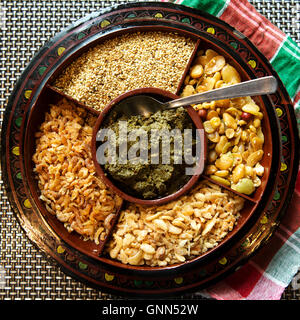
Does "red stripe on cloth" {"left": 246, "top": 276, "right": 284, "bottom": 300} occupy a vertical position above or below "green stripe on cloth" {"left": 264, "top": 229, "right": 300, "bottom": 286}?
below

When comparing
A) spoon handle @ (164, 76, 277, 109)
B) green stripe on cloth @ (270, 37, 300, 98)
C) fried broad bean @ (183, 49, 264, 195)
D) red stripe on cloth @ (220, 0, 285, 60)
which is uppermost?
red stripe on cloth @ (220, 0, 285, 60)

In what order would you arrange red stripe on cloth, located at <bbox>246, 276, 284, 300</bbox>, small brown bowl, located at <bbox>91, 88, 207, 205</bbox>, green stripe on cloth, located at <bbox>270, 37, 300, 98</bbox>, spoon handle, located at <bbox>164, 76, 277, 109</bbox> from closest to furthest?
spoon handle, located at <bbox>164, 76, 277, 109</bbox> → small brown bowl, located at <bbox>91, 88, 207, 205</bbox> → red stripe on cloth, located at <bbox>246, 276, 284, 300</bbox> → green stripe on cloth, located at <bbox>270, 37, 300, 98</bbox>

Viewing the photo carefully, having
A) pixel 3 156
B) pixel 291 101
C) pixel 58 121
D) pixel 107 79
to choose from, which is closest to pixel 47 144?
pixel 58 121

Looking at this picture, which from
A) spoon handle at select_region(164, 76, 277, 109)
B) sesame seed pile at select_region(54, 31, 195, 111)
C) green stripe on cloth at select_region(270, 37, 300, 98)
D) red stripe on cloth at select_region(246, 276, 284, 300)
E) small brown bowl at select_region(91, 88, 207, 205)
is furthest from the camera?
green stripe on cloth at select_region(270, 37, 300, 98)

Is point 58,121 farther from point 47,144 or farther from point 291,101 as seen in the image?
point 291,101

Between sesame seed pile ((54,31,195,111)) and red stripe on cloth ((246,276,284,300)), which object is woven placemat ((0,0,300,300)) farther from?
red stripe on cloth ((246,276,284,300))

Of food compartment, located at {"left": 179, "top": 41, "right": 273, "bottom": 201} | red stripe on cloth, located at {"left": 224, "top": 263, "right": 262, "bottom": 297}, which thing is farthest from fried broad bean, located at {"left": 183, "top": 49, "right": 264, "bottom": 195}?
red stripe on cloth, located at {"left": 224, "top": 263, "right": 262, "bottom": 297}

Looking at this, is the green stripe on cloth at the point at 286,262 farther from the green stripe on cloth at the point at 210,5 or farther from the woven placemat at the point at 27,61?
the green stripe on cloth at the point at 210,5

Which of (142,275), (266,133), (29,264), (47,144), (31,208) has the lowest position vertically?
(29,264)
